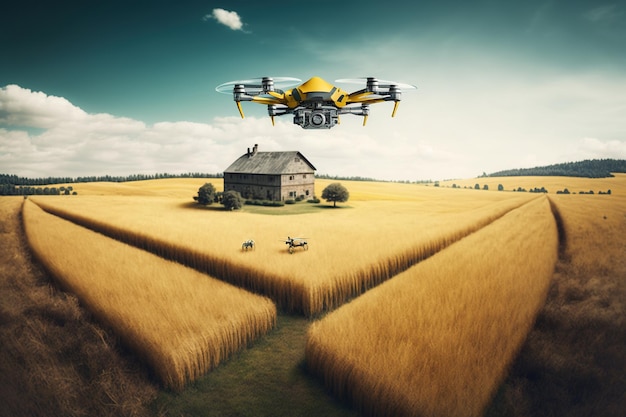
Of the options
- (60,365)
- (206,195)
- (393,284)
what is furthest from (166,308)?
(206,195)

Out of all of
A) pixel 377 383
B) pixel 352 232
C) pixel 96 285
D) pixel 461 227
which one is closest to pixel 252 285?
pixel 96 285

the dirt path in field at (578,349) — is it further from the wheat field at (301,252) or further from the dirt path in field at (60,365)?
the dirt path in field at (60,365)

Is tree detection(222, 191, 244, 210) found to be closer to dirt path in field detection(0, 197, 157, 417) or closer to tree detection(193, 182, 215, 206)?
tree detection(193, 182, 215, 206)

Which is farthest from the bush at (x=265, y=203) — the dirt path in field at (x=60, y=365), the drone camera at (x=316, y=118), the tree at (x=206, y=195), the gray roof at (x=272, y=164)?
the drone camera at (x=316, y=118)

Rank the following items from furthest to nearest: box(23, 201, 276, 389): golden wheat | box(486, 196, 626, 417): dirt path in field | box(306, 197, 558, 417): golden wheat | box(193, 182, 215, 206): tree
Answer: box(193, 182, 215, 206): tree → box(23, 201, 276, 389): golden wheat → box(486, 196, 626, 417): dirt path in field → box(306, 197, 558, 417): golden wheat

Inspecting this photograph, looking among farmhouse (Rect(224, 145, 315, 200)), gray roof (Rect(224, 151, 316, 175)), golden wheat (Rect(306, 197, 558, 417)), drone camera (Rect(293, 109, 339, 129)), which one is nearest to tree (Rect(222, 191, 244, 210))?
farmhouse (Rect(224, 145, 315, 200))

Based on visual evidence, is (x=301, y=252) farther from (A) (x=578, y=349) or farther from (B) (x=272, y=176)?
(B) (x=272, y=176)
